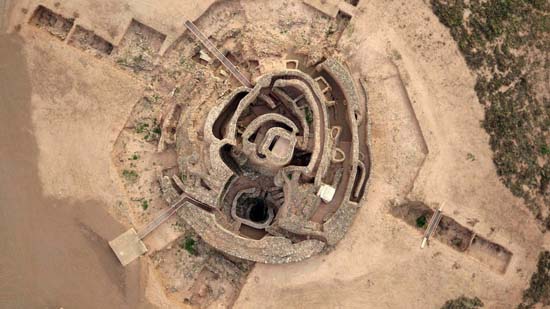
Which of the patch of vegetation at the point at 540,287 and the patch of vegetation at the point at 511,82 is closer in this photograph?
the patch of vegetation at the point at 540,287

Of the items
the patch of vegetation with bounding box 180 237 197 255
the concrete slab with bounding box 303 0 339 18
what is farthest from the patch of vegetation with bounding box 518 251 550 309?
the patch of vegetation with bounding box 180 237 197 255

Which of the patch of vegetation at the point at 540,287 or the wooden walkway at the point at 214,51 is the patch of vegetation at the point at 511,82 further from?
the wooden walkway at the point at 214,51

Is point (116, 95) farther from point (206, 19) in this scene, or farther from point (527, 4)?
point (527, 4)

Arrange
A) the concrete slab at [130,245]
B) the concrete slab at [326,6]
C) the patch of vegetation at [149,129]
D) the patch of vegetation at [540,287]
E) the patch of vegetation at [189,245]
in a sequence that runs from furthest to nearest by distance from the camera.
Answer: the patch of vegetation at [540,287] → the concrete slab at [326,6] → the patch of vegetation at [149,129] → the patch of vegetation at [189,245] → the concrete slab at [130,245]

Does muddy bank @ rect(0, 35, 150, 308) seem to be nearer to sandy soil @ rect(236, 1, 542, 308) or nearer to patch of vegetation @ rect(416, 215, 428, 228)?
sandy soil @ rect(236, 1, 542, 308)

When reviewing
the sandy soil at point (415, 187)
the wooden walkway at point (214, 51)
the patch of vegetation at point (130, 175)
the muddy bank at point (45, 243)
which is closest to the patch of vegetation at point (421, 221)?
the sandy soil at point (415, 187)

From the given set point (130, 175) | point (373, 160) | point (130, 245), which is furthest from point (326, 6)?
point (130, 245)

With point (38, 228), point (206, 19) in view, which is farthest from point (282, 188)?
point (38, 228)
